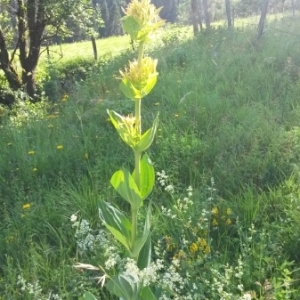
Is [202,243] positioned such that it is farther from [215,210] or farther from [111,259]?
[111,259]

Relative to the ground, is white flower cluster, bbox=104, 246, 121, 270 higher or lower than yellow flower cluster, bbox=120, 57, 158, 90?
lower

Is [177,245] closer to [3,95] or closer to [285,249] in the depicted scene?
[285,249]

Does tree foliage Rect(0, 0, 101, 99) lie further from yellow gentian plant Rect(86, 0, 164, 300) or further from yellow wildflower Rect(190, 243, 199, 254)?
yellow gentian plant Rect(86, 0, 164, 300)

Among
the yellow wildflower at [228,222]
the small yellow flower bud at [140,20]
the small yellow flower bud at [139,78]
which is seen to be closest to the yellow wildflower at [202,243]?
the yellow wildflower at [228,222]

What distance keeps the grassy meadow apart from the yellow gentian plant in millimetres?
391

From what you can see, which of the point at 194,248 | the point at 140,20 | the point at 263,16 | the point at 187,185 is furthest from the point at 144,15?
the point at 263,16

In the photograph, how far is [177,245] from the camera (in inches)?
112

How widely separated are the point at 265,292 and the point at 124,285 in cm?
83

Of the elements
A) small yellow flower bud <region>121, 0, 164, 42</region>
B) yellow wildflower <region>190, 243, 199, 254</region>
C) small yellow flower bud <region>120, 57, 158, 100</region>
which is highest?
small yellow flower bud <region>121, 0, 164, 42</region>

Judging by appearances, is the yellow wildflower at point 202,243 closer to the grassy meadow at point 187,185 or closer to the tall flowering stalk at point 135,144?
the grassy meadow at point 187,185

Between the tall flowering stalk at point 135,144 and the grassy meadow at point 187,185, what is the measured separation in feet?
1.27

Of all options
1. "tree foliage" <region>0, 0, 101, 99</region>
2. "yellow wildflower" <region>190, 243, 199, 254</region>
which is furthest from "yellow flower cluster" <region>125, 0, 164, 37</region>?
"tree foliage" <region>0, 0, 101, 99</region>

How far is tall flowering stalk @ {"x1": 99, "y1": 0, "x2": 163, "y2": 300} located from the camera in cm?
163

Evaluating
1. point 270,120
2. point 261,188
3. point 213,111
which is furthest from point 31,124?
point 261,188
